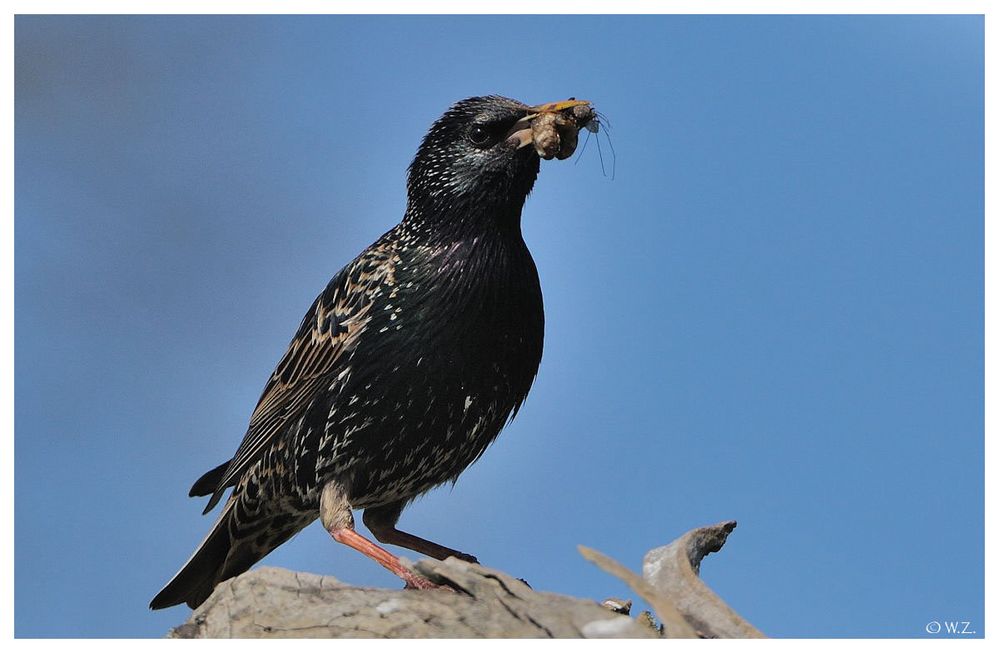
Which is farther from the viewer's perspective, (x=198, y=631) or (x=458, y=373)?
(x=458, y=373)

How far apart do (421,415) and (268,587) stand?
115 cm

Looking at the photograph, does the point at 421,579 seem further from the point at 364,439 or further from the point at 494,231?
the point at 494,231

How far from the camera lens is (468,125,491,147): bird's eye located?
20.7 feet

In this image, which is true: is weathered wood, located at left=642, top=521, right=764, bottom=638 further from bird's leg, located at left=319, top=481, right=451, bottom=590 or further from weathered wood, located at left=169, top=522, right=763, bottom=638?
bird's leg, located at left=319, top=481, right=451, bottom=590

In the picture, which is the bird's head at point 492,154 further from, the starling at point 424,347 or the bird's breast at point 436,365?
the bird's breast at point 436,365

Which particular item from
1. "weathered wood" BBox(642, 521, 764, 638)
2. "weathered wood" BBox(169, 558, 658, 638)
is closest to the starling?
"weathered wood" BBox(169, 558, 658, 638)

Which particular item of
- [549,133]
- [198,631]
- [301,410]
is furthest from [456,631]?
[549,133]

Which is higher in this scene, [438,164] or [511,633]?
[438,164]

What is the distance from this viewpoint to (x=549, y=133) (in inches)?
241

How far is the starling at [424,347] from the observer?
604cm

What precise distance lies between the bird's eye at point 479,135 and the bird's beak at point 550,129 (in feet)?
0.34

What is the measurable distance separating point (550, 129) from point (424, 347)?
3.94 ft

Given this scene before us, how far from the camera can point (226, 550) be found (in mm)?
6855

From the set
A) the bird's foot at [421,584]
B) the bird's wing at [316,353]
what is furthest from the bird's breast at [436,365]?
the bird's foot at [421,584]
